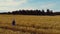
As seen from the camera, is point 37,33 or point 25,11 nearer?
point 37,33

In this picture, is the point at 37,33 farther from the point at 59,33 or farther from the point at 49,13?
the point at 49,13

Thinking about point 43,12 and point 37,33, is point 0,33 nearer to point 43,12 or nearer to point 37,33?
point 37,33

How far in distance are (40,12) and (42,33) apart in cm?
7962

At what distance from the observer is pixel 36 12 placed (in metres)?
104

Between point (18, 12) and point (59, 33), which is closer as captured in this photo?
point (59, 33)

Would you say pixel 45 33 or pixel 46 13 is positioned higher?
pixel 45 33

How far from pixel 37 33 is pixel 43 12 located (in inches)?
3141

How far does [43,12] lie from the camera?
103250mm

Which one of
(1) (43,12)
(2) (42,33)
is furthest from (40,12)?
(2) (42,33)

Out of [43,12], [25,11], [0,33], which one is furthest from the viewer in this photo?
[25,11]

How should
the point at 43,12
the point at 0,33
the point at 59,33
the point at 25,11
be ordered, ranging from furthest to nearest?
1. the point at 25,11
2. the point at 43,12
3. the point at 59,33
4. the point at 0,33

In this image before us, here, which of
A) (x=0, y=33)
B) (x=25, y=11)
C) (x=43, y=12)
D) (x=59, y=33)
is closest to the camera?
(x=0, y=33)

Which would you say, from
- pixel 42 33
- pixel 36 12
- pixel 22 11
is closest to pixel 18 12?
pixel 22 11

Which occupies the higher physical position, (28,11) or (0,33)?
(0,33)
